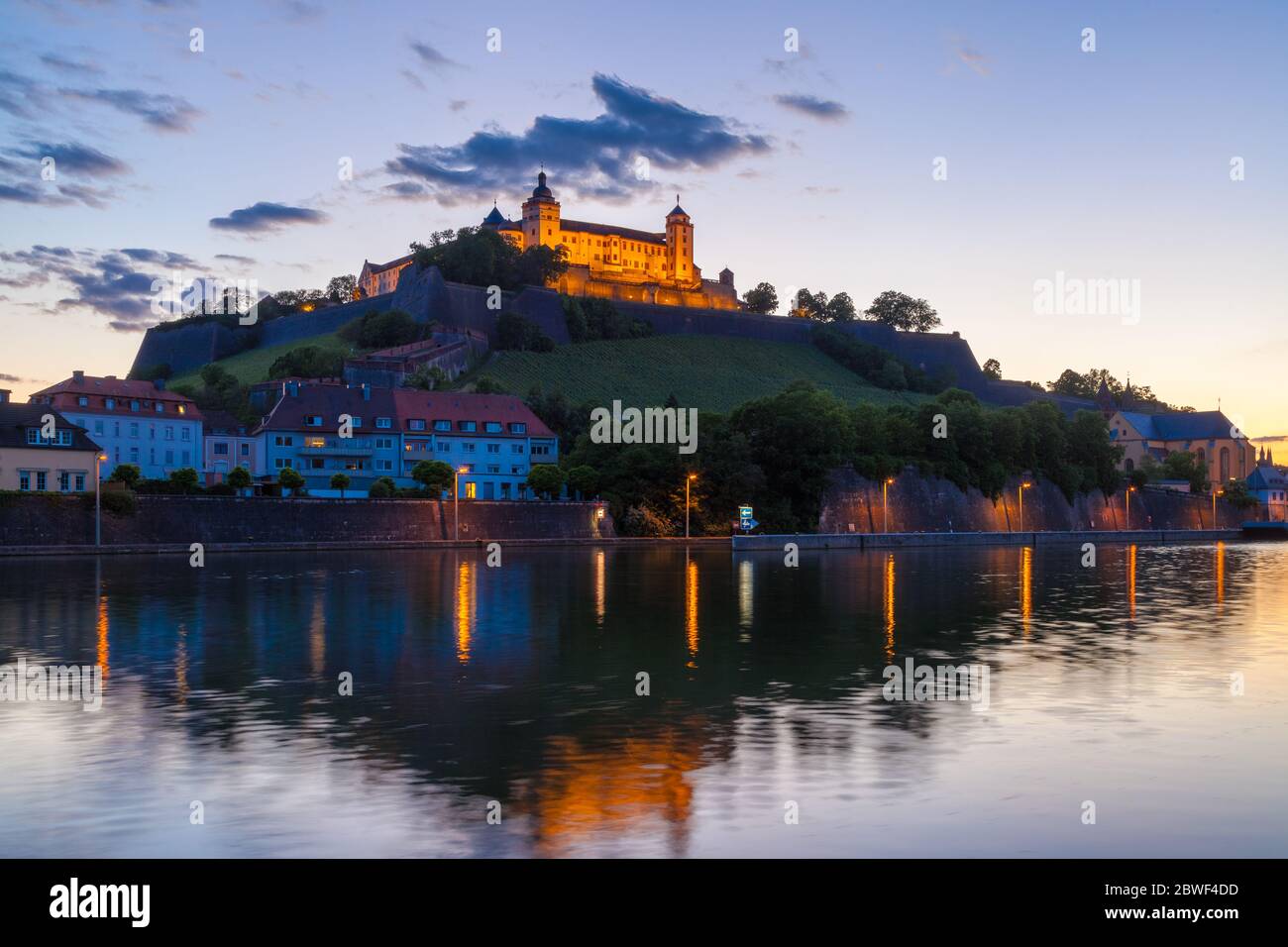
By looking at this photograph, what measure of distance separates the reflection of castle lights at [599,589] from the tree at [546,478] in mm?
16555

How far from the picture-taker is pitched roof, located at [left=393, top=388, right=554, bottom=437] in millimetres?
87500

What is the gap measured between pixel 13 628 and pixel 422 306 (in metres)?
101

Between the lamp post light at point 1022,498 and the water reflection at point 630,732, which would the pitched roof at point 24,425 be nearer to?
the water reflection at point 630,732

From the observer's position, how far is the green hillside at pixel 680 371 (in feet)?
394

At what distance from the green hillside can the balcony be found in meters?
22.4

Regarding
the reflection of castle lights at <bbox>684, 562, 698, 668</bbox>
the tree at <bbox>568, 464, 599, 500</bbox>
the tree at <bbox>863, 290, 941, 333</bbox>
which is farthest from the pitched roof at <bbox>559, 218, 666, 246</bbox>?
the reflection of castle lights at <bbox>684, 562, 698, 668</bbox>

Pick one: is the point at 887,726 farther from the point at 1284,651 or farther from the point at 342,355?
the point at 342,355

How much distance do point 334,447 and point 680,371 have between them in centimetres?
5687

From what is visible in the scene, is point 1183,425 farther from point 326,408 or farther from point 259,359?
point 326,408

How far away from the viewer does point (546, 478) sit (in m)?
78.9

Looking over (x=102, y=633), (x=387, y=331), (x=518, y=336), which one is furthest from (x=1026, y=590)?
(x=518, y=336)
